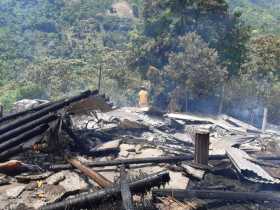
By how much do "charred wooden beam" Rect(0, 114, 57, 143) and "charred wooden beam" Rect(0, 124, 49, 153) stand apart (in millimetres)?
157

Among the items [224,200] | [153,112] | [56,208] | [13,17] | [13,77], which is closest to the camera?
[56,208]

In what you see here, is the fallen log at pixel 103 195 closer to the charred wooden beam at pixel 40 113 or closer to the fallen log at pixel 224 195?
the fallen log at pixel 224 195

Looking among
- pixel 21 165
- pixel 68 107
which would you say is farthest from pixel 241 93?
pixel 21 165

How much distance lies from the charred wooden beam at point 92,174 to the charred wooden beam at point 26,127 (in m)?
1.50

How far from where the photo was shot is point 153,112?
74.7ft

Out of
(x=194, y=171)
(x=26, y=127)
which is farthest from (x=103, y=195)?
(x=26, y=127)

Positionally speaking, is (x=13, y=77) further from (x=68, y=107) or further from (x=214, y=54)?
(x=68, y=107)

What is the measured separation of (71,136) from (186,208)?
547cm

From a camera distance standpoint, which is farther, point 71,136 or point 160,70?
point 160,70

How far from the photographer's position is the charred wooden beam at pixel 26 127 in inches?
464

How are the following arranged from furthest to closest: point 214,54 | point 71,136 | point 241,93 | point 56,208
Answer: point 241,93
point 214,54
point 71,136
point 56,208

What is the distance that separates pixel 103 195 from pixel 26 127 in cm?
501

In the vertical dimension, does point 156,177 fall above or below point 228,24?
below

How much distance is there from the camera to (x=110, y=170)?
11883 millimetres
